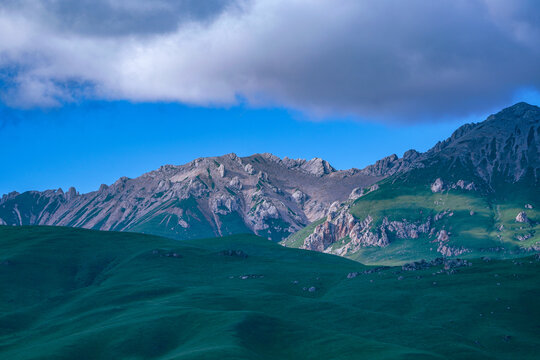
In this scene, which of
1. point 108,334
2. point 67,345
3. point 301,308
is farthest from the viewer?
point 301,308

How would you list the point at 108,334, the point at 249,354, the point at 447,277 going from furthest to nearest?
the point at 447,277 < the point at 108,334 < the point at 249,354

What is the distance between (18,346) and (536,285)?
508 ft

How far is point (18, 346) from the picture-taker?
14338cm

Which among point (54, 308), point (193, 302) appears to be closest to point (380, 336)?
point (193, 302)

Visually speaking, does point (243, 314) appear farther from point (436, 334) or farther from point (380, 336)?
point (436, 334)

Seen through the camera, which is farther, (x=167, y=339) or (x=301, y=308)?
(x=301, y=308)

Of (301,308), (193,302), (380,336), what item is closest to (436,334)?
(380,336)

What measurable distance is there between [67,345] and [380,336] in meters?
76.5

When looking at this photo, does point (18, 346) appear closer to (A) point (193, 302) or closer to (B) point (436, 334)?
(A) point (193, 302)

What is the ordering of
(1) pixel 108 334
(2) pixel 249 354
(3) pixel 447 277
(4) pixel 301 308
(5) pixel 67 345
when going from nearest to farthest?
(2) pixel 249 354 → (5) pixel 67 345 → (1) pixel 108 334 → (4) pixel 301 308 → (3) pixel 447 277

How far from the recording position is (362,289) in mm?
198000

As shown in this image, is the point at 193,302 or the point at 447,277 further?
the point at 447,277

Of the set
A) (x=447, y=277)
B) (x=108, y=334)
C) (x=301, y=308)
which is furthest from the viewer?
(x=447, y=277)

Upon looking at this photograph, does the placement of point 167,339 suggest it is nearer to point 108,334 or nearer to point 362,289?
point 108,334
